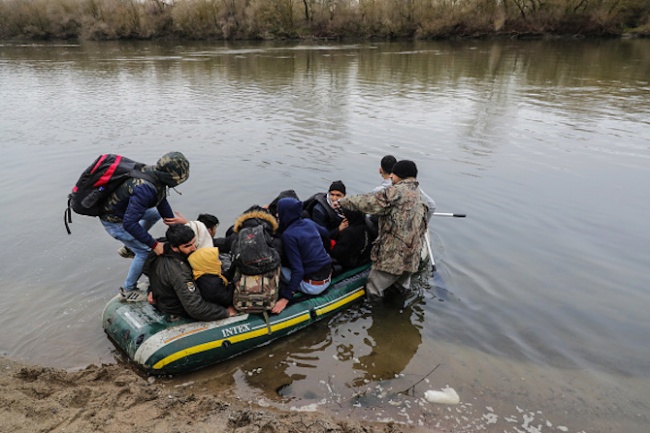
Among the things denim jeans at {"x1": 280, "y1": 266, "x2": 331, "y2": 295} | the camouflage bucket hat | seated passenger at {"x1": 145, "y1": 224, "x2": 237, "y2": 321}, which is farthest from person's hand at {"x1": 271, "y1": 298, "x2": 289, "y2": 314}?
the camouflage bucket hat

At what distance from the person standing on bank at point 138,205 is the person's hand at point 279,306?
1310 mm

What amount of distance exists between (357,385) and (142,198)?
2799 mm

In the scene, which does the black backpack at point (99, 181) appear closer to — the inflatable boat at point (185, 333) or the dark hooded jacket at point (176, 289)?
the dark hooded jacket at point (176, 289)

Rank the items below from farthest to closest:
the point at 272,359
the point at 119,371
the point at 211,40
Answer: the point at 211,40, the point at 272,359, the point at 119,371

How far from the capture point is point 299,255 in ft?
15.9

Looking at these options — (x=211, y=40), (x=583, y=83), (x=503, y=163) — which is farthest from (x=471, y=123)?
(x=211, y=40)

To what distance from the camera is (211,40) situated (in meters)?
52.4

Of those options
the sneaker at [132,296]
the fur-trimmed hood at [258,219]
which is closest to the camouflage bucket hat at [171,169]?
the fur-trimmed hood at [258,219]

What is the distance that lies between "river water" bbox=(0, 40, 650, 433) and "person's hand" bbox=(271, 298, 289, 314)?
16.8 inches

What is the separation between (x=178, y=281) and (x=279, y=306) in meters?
1.10

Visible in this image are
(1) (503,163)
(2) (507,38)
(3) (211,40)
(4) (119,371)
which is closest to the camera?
(4) (119,371)

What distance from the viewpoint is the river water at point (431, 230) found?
14.5ft

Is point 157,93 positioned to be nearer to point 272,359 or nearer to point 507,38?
point 272,359

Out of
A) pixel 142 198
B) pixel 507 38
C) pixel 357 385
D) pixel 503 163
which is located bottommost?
Result: pixel 357 385
